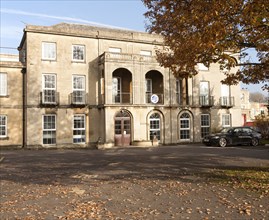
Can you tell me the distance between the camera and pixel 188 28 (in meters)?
10.5

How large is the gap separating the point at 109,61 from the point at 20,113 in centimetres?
898

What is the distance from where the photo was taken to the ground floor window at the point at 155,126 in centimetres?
3120

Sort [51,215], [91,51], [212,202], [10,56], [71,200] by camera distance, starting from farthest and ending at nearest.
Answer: [10,56]
[91,51]
[71,200]
[212,202]
[51,215]

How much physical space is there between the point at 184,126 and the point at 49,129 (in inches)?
510

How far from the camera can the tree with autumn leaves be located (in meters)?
8.80

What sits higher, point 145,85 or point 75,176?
point 145,85

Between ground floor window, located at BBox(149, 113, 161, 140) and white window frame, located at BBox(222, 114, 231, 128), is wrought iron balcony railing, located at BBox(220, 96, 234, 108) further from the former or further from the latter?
ground floor window, located at BBox(149, 113, 161, 140)

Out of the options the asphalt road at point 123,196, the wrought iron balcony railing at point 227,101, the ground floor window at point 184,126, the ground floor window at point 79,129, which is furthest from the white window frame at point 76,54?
the asphalt road at point 123,196

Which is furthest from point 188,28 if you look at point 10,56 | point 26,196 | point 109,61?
point 10,56

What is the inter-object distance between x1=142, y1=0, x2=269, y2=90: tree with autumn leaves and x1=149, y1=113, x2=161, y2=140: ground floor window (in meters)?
18.2

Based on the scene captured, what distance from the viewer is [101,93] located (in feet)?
99.9

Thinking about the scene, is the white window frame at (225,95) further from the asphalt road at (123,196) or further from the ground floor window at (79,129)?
the asphalt road at (123,196)

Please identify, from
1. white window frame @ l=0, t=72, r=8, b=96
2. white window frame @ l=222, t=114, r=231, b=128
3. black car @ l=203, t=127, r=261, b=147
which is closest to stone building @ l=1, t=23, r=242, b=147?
white window frame @ l=0, t=72, r=8, b=96

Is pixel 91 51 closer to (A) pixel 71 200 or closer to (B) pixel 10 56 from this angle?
(B) pixel 10 56
